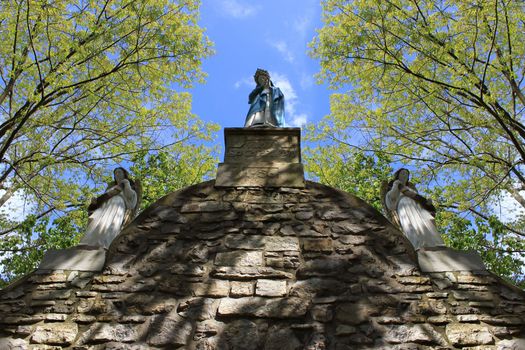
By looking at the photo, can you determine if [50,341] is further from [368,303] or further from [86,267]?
[368,303]

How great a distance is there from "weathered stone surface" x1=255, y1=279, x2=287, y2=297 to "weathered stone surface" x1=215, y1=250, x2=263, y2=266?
260mm

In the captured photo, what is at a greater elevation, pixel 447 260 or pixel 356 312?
pixel 447 260

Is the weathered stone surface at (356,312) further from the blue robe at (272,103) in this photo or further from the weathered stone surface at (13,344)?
the blue robe at (272,103)

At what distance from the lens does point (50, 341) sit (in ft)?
12.6

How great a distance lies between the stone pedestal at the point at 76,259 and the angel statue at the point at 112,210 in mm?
134

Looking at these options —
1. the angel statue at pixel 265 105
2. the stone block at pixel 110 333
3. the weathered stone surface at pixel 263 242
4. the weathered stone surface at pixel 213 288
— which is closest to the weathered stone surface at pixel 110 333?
the stone block at pixel 110 333

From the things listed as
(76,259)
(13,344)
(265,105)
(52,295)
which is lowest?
(13,344)

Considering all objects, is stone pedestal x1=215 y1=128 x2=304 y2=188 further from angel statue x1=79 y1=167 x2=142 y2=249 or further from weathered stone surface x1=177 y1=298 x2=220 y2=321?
weathered stone surface x1=177 y1=298 x2=220 y2=321

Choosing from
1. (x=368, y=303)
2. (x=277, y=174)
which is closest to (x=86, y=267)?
(x=277, y=174)

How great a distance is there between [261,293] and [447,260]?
214cm

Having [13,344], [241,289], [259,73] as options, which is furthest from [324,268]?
[259,73]

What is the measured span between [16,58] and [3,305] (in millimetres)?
4913

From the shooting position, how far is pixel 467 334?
3861 mm

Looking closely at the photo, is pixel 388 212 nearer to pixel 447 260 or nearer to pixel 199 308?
pixel 447 260
